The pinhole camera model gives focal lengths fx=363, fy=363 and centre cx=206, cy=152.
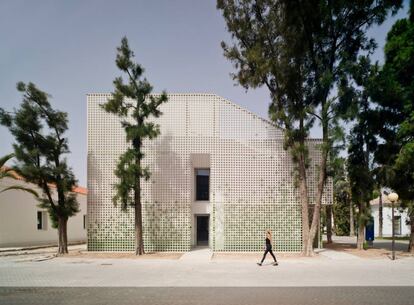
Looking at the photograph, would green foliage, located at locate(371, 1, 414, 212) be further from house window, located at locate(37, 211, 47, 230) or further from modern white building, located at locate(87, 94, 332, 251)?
house window, located at locate(37, 211, 47, 230)

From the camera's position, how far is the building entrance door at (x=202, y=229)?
86.4 ft

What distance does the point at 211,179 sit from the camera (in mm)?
22000

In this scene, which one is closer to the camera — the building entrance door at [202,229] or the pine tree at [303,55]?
the pine tree at [303,55]

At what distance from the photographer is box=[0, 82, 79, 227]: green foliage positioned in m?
19.4

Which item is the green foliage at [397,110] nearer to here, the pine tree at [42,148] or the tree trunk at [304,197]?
the tree trunk at [304,197]

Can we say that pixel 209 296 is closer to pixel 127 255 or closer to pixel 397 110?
pixel 127 255

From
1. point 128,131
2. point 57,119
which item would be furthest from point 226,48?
point 57,119

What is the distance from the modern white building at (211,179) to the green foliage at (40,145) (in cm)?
180

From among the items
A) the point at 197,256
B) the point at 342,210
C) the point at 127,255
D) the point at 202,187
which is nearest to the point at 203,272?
the point at 197,256

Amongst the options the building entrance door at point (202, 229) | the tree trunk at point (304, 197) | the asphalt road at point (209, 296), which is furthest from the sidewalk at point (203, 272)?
the building entrance door at point (202, 229)

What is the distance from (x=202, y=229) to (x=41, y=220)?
1349 cm

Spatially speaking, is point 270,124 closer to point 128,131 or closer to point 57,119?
point 128,131

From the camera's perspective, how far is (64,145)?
20594 millimetres

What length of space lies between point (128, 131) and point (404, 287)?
1410cm
